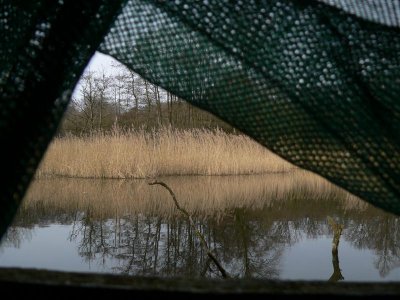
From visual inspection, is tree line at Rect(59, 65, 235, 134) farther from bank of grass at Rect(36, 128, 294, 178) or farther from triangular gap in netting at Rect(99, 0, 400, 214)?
triangular gap in netting at Rect(99, 0, 400, 214)

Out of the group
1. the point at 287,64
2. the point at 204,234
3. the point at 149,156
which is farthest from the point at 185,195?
the point at 287,64

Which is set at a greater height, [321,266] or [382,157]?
[382,157]

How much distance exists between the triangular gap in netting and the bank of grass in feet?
26.7

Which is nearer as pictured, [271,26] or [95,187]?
[271,26]

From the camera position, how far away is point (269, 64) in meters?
0.83

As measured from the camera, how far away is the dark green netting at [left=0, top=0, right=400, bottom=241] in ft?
2.60

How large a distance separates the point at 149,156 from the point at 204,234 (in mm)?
4783

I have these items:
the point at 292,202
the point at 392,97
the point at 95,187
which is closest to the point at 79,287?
the point at 392,97

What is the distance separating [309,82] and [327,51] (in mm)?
59

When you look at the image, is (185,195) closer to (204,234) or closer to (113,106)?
(204,234)

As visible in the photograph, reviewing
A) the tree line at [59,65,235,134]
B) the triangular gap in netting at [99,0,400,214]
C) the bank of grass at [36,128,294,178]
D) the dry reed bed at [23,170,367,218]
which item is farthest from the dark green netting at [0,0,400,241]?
the tree line at [59,65,235,134]

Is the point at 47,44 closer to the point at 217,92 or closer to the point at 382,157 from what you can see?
the point at 217,92

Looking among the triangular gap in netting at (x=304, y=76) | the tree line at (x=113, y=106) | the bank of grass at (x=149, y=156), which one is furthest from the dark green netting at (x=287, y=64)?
the tree line at (x=113, y=106)

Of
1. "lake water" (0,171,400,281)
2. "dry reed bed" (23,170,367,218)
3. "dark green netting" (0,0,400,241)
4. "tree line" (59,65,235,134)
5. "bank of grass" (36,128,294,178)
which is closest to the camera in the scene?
"dark green netting" (0,0,400,241)
